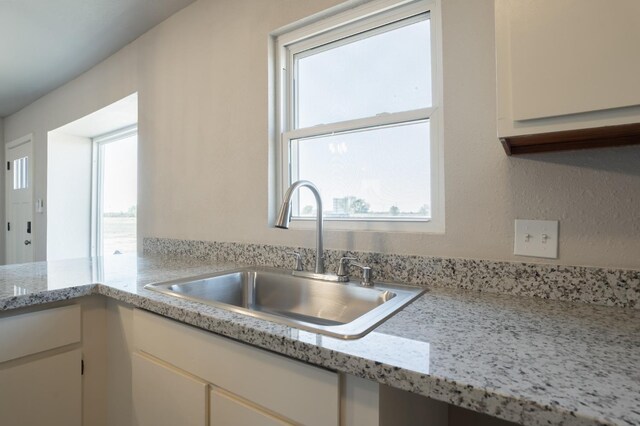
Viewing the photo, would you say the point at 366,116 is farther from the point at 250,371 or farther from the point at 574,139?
the point at 250,371

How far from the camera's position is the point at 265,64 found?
1.58 metres

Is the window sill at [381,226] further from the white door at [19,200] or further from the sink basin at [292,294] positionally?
the white door at [19,200]

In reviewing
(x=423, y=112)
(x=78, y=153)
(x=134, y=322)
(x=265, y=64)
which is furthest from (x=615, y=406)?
(x=78, y=153)

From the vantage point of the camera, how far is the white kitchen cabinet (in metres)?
1.03

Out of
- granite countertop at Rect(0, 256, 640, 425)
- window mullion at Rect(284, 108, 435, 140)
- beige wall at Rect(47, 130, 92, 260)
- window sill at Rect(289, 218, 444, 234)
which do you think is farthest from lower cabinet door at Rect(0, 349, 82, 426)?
beige wall at Rect(47, 130, 92, 260)

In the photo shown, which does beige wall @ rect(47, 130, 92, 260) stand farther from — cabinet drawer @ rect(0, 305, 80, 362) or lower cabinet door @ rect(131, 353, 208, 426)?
lower cabinet door @ rect(131, 353, 208, 426)

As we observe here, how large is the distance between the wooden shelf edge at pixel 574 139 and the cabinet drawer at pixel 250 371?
2.24ft

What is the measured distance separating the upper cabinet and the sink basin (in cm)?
54

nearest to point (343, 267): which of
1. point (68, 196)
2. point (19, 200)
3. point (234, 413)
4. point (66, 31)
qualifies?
point (234, 413)

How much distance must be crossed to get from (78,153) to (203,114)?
2472 mm

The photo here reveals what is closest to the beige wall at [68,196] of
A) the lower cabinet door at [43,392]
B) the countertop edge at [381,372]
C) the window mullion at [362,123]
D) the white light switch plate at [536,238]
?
the lower cabinet door at [43,392]

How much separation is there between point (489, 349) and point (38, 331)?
1.32 meters

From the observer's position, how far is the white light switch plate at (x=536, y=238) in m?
0.91

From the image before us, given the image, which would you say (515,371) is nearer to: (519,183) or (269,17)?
(519,183)
